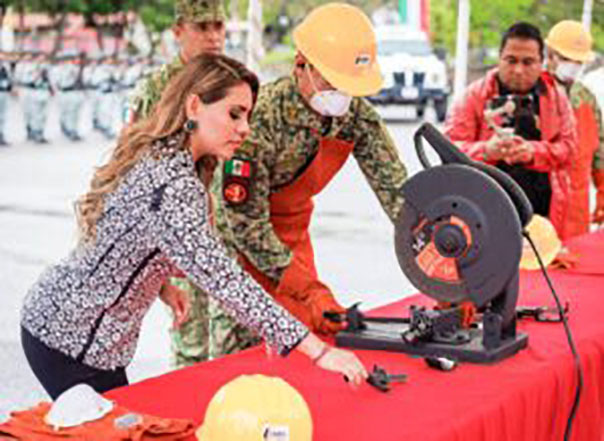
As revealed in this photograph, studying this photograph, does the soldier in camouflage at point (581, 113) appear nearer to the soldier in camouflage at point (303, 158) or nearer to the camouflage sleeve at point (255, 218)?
the soldier in camouflage at point (303, 158)

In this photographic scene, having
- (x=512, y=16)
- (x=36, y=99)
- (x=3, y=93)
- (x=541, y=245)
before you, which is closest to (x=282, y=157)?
(x=541, y=245)

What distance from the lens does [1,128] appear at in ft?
44.1

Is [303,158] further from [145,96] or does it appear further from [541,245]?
[145,96]

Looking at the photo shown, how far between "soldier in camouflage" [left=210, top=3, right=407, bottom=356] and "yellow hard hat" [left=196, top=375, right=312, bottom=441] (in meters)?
0.76

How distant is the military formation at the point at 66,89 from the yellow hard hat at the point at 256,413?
40.4 ft

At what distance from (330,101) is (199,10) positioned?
3.70 feet

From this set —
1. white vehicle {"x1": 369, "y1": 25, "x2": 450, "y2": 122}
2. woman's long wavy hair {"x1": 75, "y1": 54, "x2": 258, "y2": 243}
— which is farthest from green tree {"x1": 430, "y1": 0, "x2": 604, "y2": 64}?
woman's long wavy hair {"x1": 75, "y1": 54, "x2": 258, "y2": 243}

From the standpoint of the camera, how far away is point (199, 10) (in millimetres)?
3244

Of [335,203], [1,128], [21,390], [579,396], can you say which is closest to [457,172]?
[579,396]

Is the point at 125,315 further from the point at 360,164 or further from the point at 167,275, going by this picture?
the point at 360,164

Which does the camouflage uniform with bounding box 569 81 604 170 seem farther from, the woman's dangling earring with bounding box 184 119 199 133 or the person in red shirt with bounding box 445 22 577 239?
the woman's dangling earring with bounding box 184 119 199 133

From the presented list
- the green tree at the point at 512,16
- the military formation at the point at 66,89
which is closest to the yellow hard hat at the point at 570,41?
the military formation at the point at 66,89

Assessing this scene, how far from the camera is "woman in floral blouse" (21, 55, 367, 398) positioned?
159 cm

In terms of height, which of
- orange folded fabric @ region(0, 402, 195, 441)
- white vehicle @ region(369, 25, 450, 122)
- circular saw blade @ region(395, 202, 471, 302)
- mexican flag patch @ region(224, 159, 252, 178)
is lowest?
white vehicle @ region(369, 25, 450, 122)
